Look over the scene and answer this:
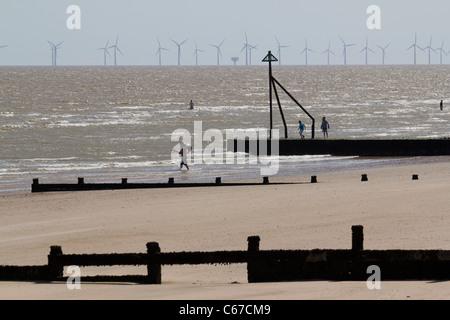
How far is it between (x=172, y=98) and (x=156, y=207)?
12494cm

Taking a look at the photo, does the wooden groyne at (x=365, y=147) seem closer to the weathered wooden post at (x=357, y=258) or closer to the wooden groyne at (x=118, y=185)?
the wooden groyne at (x=118, y=185)

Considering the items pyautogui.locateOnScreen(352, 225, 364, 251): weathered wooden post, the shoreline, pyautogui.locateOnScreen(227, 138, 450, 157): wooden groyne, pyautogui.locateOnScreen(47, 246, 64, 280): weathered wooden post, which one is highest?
pyautogui.locateOnScreen(227, 138, 450, 157): wooden groyne

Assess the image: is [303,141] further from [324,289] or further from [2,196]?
[324,289]

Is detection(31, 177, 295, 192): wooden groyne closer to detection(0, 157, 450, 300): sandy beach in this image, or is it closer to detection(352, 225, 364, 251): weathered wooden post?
detection(0, 157, 450, 300): sandy beach

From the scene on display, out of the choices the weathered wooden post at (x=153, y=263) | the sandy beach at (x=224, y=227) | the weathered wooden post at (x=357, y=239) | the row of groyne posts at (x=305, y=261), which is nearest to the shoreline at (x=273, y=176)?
the sandy beach at (x=224, y=227)

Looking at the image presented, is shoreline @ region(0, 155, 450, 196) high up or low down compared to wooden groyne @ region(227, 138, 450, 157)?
down

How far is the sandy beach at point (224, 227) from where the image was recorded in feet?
42.1

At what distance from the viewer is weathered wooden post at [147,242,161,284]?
44.6 ft

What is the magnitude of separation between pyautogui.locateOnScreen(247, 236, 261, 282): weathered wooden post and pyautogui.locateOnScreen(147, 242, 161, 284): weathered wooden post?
130 cm

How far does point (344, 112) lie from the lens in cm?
11056

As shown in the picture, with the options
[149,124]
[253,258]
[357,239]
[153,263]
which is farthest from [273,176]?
[149,124]

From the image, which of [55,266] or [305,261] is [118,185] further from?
[305,261]

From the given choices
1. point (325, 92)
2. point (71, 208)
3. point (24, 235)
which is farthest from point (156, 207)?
point (325, 92)

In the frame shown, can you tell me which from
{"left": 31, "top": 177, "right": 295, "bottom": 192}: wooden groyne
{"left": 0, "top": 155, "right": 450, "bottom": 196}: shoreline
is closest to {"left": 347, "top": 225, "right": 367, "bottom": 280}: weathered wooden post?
{"left": 31, "top": 177, "right": 295, "bottom": 192}: wooden groyne
